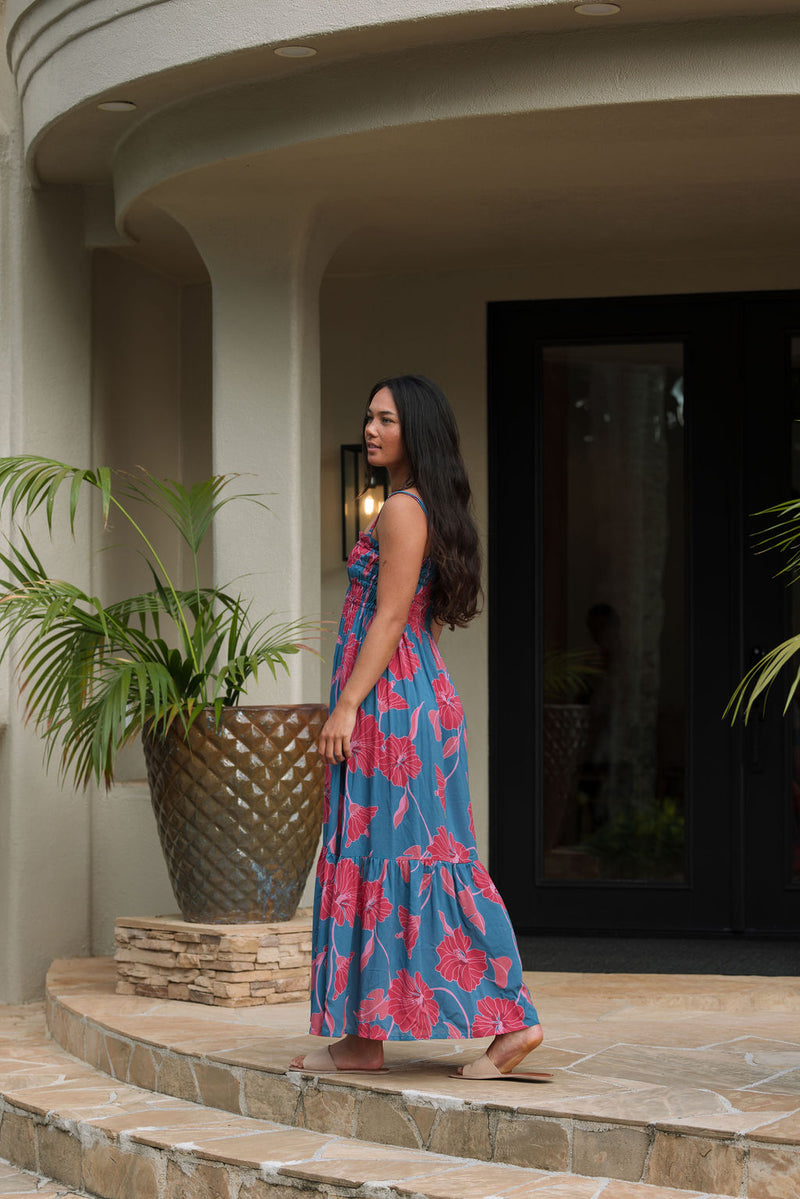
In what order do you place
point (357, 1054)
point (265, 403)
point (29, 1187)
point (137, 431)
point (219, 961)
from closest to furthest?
point (357, 1054), point (29, 1187), point (219, 961), point (265, 403), point (137, 431)

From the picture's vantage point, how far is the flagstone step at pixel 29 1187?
13.2 ft

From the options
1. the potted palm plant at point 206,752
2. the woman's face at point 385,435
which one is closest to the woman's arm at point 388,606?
the woman's face at point 385,435

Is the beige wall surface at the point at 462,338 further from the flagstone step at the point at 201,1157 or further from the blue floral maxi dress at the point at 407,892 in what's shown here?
the blue floral maxi dress at the point at 407,892

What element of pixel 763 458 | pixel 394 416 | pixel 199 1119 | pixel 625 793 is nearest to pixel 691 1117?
pixel 199 1119

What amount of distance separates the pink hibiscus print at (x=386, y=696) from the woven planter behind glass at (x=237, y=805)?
128 centimetres

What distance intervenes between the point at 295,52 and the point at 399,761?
86.6 inches

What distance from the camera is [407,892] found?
3662mm

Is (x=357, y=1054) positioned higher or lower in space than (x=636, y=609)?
lower

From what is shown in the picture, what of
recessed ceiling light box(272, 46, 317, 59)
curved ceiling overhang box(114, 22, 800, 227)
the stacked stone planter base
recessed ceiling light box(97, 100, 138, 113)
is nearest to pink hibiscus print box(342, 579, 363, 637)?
the stacked stone planter base

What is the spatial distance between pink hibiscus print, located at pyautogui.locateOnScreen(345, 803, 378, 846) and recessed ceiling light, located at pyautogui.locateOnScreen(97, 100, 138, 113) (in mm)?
2630

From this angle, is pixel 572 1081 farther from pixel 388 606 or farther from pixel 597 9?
pixel 597 9

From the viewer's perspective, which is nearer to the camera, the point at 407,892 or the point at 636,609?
the point at 407,892

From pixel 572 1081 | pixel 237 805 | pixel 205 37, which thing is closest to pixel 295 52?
pixel 205 37

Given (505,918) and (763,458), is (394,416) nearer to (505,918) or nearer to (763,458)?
(505,918)
